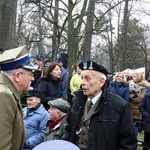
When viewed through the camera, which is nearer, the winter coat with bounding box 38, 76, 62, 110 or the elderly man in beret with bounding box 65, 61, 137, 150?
the elderly man in beret with bounding box 65, 61, 137, 150

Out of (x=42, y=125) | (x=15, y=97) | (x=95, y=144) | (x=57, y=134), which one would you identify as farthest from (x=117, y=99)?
(x=42, y=125)

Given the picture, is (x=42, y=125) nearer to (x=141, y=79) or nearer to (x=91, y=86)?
(x=91, y=86)

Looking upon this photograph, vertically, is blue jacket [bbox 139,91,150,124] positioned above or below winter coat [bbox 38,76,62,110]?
below

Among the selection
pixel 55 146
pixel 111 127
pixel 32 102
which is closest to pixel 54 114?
pixel 32 102

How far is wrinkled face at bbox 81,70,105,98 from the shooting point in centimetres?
305

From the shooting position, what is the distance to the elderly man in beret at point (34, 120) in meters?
4.47

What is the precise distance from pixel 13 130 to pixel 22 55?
0.58 m

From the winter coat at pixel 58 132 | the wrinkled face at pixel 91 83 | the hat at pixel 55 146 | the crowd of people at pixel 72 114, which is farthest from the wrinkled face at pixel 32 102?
the hat at pixel 55 146

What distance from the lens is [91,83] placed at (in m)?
3.05

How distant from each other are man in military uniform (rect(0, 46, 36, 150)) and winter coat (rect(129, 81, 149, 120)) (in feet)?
16.9

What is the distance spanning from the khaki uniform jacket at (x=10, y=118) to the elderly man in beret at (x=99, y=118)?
97cm

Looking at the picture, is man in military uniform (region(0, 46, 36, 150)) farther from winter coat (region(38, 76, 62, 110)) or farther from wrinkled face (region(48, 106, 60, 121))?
winter coat (region(38, 76, 62, 110))

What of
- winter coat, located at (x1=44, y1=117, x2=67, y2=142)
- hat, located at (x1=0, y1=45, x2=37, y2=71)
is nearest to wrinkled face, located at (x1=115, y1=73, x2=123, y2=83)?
winter coat, located at (x1=44, y1=117, x2=67, y2=142)

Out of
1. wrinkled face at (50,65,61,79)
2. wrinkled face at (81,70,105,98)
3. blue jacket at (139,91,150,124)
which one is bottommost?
blue jacket at (139,91,150,124)
